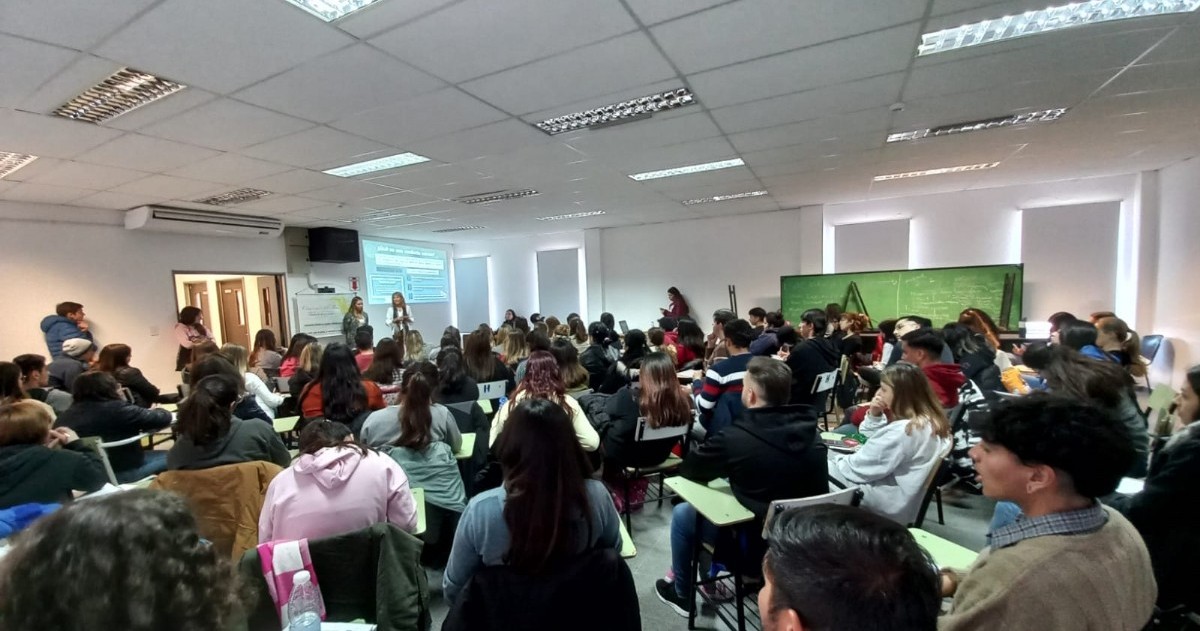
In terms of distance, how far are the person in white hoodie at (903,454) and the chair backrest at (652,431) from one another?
102cm

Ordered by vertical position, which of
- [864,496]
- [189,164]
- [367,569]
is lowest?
[864,496]

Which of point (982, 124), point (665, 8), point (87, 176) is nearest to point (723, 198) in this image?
point (982, 124)

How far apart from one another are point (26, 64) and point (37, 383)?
2.97m

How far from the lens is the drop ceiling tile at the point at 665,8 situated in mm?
2098

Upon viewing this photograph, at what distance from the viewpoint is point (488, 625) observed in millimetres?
1199

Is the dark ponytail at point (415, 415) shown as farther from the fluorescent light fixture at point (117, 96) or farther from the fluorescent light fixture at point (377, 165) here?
the fluorescent light fixture at point (377, 165)

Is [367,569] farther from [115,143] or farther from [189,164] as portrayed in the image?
[189,164]

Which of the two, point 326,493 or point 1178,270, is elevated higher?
point 1178,270

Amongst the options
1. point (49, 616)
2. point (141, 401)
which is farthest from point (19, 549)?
point (141, 401)

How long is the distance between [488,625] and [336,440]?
1.10 metres

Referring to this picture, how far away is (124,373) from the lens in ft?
13.3

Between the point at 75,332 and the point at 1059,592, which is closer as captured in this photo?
the point at 1059,592

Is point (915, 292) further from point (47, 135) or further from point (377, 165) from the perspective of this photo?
point (47, 135)

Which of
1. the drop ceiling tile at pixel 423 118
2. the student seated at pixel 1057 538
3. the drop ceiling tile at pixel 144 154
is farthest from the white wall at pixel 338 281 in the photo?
the student seated at pixel 1057 538
